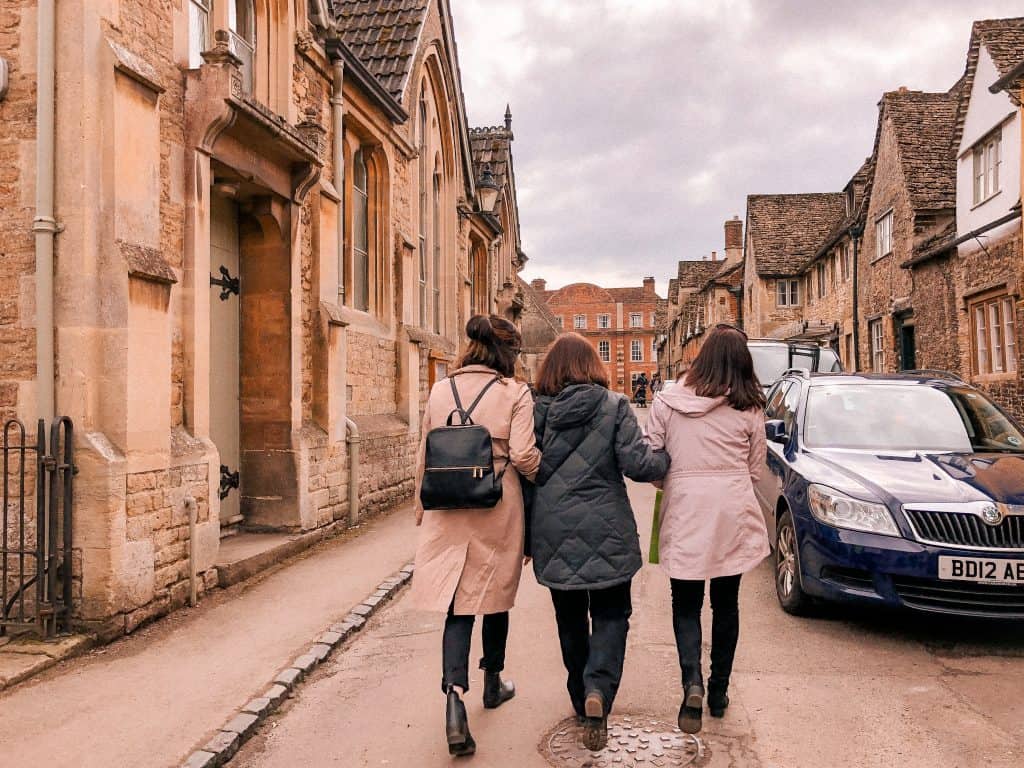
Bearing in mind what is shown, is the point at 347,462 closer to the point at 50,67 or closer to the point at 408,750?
the point at 50,67

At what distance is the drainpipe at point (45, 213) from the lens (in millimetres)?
5805

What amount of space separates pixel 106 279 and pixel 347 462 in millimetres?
5009

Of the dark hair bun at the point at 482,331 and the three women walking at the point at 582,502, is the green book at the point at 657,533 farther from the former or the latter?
the dark hair bun at the point at 482,331

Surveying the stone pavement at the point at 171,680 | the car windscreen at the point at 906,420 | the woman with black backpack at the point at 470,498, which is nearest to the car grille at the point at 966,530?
the car windscreen at the point at 906,420

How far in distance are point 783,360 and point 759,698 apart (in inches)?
539

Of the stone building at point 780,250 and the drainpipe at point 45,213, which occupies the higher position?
the stone building at point 780,250

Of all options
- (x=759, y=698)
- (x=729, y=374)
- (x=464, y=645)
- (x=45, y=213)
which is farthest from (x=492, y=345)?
(x=45, y=213)

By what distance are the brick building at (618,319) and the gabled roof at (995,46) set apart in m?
73.9

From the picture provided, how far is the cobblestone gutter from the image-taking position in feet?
13.2

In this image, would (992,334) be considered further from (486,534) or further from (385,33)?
Result: (486,534)

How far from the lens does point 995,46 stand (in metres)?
16.1

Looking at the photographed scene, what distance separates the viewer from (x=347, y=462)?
10625mm

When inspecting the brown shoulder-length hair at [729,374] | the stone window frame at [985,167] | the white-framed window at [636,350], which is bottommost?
the brown shoulder-length hair at [729,374]

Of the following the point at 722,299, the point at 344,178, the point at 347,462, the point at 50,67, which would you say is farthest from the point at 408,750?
the point at 722,299
